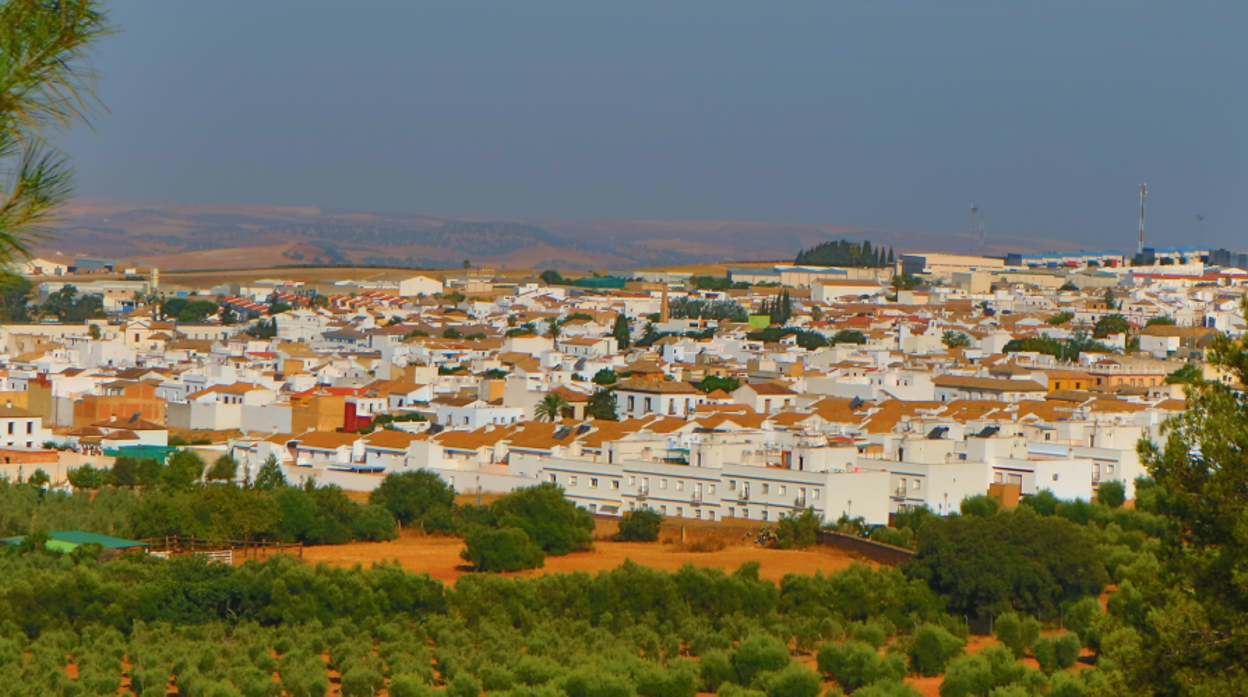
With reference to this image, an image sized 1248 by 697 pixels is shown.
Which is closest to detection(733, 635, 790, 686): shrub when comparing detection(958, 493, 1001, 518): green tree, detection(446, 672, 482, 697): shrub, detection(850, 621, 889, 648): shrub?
detection(850, 621, 889, 648): shrub

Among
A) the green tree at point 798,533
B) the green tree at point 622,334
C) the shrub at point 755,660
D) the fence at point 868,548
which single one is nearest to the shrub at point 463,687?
the shrub at point 755,660

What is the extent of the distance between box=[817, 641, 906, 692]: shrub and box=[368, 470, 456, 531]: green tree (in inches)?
418

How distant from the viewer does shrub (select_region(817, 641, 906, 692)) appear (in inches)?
699

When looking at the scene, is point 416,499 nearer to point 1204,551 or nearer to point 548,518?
point 548,518

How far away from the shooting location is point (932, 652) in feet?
63.3

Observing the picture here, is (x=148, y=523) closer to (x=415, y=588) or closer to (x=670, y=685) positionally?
(x=415, y=588)

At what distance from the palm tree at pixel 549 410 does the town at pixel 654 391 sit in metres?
0.10

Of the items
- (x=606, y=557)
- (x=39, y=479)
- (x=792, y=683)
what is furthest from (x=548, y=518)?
(x=792, y=683)

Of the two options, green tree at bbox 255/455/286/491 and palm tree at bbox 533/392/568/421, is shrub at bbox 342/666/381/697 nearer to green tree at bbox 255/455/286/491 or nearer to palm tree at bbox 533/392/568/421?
green tree at bbox 255/455/286/491

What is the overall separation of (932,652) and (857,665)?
5.38 ft

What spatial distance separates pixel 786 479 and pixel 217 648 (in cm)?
1090

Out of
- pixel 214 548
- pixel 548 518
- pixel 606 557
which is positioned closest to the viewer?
pixel 214 548

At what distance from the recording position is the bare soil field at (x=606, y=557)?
2455 cm

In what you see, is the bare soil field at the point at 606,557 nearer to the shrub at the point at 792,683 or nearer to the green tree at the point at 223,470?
the green tree at the point at 223,470
